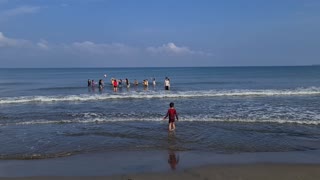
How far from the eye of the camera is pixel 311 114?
22.0 m

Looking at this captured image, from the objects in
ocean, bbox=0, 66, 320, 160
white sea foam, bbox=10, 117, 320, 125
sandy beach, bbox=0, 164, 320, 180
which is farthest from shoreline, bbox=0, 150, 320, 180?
white sea foam, bbox=10, 117, 320, 125

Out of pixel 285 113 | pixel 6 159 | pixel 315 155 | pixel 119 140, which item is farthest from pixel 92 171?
pixel 285 113

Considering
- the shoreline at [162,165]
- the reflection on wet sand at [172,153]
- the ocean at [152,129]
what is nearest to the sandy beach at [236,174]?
the shoreline at [162,165]

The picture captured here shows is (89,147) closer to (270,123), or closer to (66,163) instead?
(66,163)

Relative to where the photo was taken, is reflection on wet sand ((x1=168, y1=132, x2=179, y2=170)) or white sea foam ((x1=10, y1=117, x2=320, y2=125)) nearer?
reflection on wet sand ((x1=168, y1=132, x2=179, y2=170))

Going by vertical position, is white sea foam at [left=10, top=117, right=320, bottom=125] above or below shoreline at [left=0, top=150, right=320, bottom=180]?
above

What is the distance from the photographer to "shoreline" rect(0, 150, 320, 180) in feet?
33.7

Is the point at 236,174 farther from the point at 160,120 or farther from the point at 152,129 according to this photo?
the point at 160,120

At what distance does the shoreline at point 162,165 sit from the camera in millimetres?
10266

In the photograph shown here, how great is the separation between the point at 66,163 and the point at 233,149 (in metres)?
5.65

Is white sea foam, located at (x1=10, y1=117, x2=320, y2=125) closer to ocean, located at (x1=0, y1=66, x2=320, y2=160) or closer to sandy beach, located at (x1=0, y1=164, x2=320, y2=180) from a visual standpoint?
ocean, located at (x1=0, y1=66, x2=320, y2=160)

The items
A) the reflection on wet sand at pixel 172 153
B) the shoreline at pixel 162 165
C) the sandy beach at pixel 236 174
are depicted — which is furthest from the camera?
the reflection on wet sand at pixel 172 153

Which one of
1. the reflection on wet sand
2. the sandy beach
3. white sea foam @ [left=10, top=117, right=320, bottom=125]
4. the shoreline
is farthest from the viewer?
white sea foam @ [left=10, top=117, right=320, bottom=125]

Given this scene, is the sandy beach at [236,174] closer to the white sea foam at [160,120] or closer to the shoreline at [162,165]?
the shoreline at [162,165]
